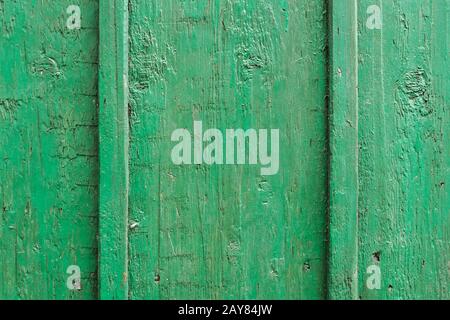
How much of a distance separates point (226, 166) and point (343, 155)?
249 mm

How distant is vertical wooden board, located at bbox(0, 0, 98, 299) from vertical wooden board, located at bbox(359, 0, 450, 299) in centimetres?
59

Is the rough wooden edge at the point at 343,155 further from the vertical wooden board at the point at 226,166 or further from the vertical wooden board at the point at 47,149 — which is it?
the vertical wooden board at the point at 47,149

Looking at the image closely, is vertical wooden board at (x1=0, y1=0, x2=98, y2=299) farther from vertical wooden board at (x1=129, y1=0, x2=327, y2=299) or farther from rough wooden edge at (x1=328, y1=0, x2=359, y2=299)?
rough wooden edge at (x1=328, y1=0, x2=359, y2=299)

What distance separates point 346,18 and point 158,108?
444 mm

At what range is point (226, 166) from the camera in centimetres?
116

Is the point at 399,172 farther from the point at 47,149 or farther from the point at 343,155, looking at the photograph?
the point at 47,149

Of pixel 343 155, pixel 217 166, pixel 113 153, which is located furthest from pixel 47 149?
pixel 343 155

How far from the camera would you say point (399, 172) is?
117 cm

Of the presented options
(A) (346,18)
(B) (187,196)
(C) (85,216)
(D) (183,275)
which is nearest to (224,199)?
(B) (187,196)

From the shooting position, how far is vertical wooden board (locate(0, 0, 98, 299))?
116 centimetres

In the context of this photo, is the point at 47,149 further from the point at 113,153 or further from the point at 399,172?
the point at 399,172

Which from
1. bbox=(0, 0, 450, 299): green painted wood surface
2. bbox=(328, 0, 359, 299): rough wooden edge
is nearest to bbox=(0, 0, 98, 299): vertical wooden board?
bbox=(0, 0, 450, 299): green painted wood surface

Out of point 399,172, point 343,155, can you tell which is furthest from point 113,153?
point 399,172

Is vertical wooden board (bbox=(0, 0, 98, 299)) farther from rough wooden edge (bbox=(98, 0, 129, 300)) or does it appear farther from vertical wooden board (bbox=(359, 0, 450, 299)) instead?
vertical wooden board (bbox=(359, 0, 450, 299))
